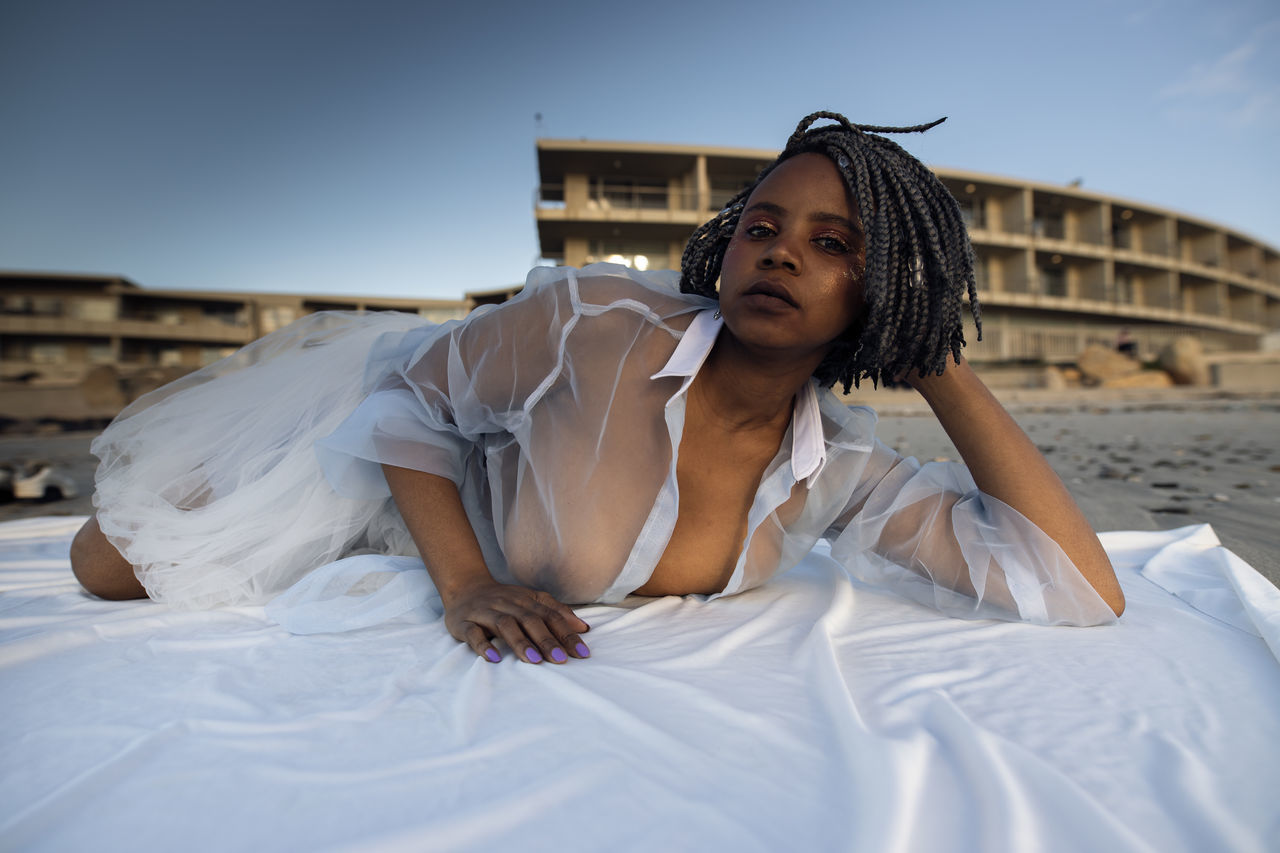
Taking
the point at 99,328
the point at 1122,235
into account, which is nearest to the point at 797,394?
the point at 1122,235

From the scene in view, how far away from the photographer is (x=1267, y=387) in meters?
14.4

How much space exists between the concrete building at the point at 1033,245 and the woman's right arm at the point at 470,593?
61.4 feet

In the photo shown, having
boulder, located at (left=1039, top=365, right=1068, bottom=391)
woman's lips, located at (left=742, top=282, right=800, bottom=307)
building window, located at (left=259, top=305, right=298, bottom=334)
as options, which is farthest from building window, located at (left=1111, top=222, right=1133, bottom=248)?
building window, located at (left=259, top=305, right=298, bottom=334)

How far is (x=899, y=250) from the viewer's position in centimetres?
139

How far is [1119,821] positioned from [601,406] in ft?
3.73

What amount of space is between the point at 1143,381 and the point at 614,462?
60.8ft

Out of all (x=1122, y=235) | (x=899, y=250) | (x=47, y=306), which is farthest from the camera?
(x=47, y=306)

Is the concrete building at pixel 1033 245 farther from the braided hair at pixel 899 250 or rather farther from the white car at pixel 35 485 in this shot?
the braided hair at pixel 899 250

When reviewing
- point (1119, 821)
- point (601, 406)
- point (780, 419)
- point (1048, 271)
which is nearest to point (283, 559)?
point (601, 406)

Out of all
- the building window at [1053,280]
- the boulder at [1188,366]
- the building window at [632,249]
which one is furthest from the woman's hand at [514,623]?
the building window at [1053,280]

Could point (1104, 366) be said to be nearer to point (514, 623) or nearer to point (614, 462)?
point (614, 462)

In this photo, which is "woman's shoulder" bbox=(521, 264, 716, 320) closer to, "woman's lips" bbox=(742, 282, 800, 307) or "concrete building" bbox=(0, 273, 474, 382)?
"woman's lips" bbox=(742, 282, 800, 307)

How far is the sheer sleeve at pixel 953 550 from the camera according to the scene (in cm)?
156

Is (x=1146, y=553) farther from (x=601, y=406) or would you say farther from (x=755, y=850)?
(x=755, y=850)
